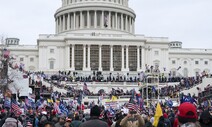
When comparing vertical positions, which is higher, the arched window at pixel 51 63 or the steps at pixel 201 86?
the arched window at pixel 51 63

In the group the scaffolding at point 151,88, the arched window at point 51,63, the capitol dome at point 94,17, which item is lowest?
the scaffolding at point 151,88

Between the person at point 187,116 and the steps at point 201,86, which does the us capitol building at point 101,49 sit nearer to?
the steps at point 201,86

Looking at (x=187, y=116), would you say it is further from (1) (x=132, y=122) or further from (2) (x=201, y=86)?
(2) (x=201, y=86)

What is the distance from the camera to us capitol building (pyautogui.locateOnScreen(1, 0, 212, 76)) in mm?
105250

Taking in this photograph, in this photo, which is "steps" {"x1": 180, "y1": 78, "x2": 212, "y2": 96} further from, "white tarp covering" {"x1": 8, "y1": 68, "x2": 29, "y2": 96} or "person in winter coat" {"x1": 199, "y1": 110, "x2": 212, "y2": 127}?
"person in winter coat" {"x1": 199, "y1": 110, "x2": 212, "y2": 127}

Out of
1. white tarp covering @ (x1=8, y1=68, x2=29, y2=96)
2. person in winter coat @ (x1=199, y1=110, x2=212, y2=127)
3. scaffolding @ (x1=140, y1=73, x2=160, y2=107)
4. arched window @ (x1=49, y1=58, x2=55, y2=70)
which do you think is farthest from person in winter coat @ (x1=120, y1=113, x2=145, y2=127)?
arched window @ (x1=49, y1=58, x2=55, y2=70)

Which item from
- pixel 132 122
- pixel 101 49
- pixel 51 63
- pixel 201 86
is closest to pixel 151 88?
pixel 201 86

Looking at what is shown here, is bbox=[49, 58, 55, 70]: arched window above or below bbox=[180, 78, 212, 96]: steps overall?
above

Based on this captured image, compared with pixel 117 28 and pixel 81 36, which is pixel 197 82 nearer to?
pixel 81 36

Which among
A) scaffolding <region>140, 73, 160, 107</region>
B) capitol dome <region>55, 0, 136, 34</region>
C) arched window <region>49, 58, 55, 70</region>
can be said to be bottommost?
scaffolding <region>140, 73, 160, 107</region>

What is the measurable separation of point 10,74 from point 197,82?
31853 mm

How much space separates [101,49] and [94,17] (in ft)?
48.1

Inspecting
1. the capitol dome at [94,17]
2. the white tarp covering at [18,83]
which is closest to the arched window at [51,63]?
the capitol dome at [94,17]

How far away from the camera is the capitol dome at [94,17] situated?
118 meters
